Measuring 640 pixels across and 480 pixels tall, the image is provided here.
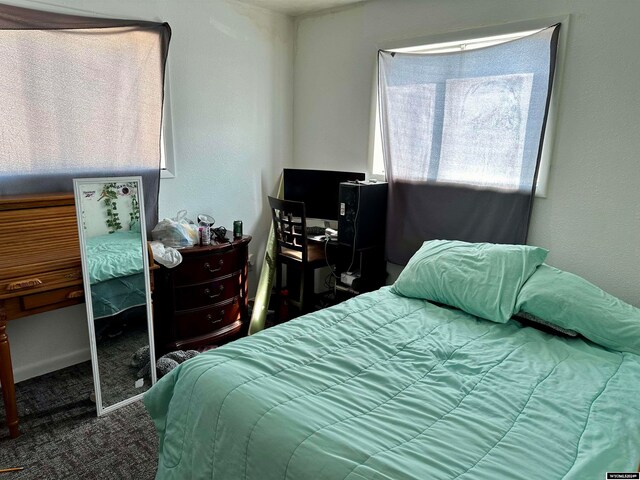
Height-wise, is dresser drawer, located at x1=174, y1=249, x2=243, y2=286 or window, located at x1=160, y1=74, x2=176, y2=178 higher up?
window, located at x1=160, y1=74, x2=176, y2=178

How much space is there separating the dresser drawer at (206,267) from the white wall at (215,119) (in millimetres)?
518

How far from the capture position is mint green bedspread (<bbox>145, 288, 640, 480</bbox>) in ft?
3.69

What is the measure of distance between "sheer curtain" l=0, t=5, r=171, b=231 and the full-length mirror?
14.1 inches

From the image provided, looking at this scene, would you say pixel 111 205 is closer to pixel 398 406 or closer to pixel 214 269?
pixel 214 269

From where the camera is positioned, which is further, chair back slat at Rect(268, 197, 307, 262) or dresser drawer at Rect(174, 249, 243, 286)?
chair back slat at Rect(268, 197, 307, 262)

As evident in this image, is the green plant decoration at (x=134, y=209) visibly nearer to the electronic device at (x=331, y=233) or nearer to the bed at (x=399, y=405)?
the bed at (x=399, y=405)

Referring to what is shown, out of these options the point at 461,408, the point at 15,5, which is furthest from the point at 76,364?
the point at 461,408

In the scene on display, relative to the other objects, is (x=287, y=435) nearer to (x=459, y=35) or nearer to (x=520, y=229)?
(x=520, y=229)

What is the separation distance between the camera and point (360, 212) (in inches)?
115

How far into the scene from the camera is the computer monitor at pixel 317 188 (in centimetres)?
324

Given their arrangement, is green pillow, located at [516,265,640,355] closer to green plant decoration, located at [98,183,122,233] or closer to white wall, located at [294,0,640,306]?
white wall, located at [294,0,640,306]

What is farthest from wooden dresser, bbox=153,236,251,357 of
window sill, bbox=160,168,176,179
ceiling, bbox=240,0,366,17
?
ceiling, bbox=240,0,366,17

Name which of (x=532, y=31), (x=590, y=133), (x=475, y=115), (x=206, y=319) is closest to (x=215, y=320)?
(x=206, y=319)

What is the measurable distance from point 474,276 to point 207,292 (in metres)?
1.70
